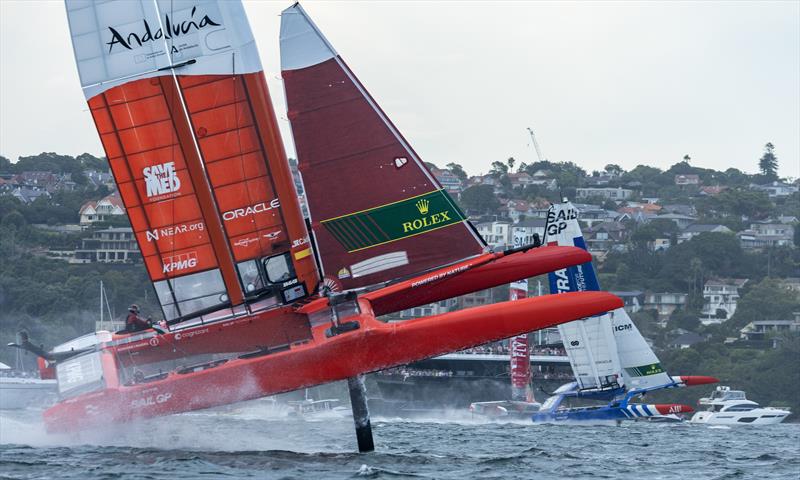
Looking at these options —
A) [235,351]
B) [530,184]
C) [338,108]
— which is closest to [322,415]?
[235,351]

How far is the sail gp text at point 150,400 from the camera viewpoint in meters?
18.5

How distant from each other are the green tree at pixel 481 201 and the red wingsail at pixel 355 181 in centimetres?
8584

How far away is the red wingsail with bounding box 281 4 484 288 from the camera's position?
18594 millimetres

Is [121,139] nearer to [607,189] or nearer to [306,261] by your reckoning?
[306,261]

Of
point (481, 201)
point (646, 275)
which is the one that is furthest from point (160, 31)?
point (481, 201)

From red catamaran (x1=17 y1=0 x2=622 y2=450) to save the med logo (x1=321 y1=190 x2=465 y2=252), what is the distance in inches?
0.7

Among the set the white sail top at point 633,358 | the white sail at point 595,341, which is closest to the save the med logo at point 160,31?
the white sail at point 595,341

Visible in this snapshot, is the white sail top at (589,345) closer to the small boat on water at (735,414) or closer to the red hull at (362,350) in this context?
the small boat on water at (735,414)

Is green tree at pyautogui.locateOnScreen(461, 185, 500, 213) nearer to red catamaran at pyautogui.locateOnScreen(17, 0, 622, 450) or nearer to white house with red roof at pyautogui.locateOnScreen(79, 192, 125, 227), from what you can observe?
white house with red roof at pyautogui.locateOnScreen(79, 192, 125, 227)

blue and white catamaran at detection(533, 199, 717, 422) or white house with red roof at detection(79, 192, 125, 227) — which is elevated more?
white house with red roof at detection(79, 192, 125, 227)

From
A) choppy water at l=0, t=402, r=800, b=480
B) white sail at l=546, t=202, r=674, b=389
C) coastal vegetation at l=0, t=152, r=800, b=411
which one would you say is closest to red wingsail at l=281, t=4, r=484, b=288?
choppy water at l=0, t=402, r=800, b=480

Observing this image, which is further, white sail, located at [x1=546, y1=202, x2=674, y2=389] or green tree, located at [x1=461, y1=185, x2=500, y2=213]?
green tree, located at [x1=461, y1=185, x2=500, y2=213]

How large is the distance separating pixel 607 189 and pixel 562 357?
76.2 meters

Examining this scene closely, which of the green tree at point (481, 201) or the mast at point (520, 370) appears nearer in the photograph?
the mast at point (520, 370)
